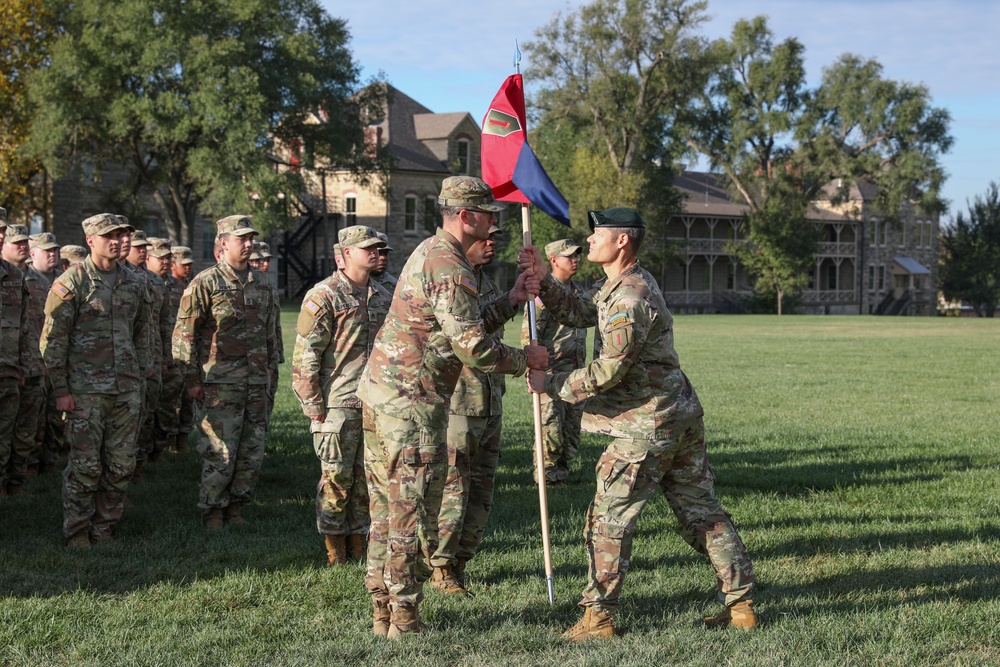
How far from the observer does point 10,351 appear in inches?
355

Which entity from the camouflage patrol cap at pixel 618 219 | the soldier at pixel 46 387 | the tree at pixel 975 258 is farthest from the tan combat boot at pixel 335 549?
the tree at pixel 975 258

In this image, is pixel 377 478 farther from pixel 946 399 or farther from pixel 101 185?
pixel 101 185

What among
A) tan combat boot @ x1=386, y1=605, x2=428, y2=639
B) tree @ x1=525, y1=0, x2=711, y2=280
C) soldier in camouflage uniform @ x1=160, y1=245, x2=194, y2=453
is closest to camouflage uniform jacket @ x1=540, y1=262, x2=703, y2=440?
tan combat boot @ x1=386, y1=605, x2=428, y2=639

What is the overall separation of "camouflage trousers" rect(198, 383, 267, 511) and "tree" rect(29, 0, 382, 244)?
102 ft

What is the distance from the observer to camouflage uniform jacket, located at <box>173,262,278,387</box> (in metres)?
8.13

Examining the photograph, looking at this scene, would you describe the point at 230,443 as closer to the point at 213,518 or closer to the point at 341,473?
the point at 213,518

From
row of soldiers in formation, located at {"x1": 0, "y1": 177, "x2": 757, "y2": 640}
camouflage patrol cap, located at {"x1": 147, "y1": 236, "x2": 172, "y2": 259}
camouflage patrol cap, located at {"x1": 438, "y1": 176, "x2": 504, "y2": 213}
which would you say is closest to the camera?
row of soldiers in formation, located at {"x1": 0, "y1": 177, "x2": 757, "y2": 640}

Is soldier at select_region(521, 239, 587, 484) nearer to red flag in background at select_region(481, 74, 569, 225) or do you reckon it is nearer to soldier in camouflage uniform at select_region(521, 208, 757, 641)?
red flag in background at select_region(481, 74, 569, 225)

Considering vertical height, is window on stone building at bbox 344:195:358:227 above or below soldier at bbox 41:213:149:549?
above

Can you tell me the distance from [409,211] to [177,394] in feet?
159

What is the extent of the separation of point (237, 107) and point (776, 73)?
125 ft

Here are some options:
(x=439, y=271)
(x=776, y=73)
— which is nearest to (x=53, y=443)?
(x=439, y=271)

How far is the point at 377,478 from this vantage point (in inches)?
220

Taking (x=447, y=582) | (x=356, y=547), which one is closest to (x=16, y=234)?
(x=356, y=547)
